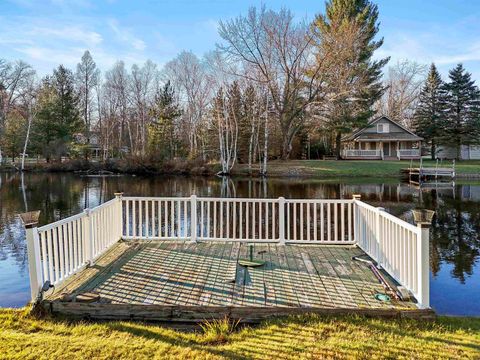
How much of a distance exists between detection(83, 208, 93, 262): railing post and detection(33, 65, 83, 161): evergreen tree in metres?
36.9

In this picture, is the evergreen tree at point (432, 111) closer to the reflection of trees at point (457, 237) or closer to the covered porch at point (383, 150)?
the covered porch at point (383, 150)

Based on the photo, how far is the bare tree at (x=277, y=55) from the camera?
2867cm

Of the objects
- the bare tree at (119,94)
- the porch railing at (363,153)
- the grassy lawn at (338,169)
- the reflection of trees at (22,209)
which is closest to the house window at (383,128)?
the porch railing at (363,153)

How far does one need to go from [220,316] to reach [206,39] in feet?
104

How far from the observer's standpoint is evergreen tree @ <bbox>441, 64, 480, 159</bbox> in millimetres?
35625

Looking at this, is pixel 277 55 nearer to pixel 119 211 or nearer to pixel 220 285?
pixel 119 211

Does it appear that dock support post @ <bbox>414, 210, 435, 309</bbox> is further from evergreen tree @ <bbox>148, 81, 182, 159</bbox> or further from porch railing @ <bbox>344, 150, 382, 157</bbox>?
porch railing @ <bbox>344, 150, 382, 157</bbox>

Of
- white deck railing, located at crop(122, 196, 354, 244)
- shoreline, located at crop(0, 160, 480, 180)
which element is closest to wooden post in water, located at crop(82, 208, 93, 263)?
white deck railing, located at crop(122, 196, 354, 244)

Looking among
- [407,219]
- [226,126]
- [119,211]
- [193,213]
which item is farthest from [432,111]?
[119,211]

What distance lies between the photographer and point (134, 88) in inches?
1592

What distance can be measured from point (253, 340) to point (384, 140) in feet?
122

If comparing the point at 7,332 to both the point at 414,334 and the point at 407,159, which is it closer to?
the point at 414,334

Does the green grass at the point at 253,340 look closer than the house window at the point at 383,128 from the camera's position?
Yes

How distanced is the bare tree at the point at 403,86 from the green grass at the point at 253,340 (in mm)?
45793
